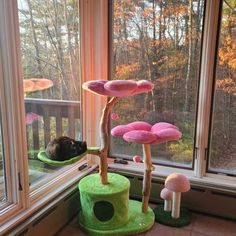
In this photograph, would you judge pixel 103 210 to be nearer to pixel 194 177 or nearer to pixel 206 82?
pixel 194 177

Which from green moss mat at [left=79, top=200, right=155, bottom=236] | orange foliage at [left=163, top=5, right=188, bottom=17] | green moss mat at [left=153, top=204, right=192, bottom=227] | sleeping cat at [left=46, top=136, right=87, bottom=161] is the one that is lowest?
green moss mat at [left=153, top=204, right=192, bottom=227]

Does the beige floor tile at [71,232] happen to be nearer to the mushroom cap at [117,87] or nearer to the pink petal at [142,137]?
the pink petal at [142,137]

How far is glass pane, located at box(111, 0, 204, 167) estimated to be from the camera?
1908 millimetres

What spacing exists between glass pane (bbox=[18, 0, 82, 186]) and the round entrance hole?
40 cm

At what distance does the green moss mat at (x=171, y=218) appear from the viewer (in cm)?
183

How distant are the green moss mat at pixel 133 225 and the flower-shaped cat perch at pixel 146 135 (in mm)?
58

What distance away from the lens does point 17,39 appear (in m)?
1.37

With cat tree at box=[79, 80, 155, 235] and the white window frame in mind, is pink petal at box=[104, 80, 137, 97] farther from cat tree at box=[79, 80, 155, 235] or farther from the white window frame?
the white window frame

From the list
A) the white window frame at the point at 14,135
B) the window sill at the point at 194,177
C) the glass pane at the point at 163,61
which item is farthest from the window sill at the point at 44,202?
the glass pane at the point at 163,61

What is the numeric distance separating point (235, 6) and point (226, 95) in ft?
1.96

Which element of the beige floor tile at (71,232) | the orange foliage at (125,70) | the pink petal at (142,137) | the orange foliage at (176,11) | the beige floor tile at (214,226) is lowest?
the beige floor tile at (71,232)

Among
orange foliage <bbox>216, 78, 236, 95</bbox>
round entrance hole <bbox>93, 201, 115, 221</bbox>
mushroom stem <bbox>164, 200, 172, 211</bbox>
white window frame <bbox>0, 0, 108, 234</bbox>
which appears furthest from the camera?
mushroom stem <bbox>164, 200, 172, 211</bbox>

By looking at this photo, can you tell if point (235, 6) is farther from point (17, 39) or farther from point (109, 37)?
point (17, 39)

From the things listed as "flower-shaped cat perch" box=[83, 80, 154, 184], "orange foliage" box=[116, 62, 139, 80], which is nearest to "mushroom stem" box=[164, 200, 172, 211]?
"flower-shaped cat perch" box=[83, 80, 154, 184]
